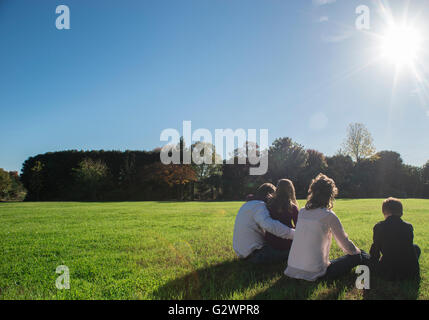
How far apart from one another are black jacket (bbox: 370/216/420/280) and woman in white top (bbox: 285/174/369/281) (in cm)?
52

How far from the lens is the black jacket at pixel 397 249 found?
3.69m

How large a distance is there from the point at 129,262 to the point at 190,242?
6.56ft

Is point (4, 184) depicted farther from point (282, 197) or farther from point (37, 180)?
point (282, 197)

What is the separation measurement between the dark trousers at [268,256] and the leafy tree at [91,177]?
108ft

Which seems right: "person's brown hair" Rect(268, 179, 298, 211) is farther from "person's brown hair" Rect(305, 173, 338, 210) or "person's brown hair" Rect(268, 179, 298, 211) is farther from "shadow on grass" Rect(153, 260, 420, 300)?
"shadow on grass" Rect(153, 260, 420, 300)

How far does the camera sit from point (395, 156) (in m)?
46.4

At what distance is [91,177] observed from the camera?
32.5 meters

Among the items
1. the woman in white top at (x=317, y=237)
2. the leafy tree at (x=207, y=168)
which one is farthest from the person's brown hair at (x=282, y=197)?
the leafy tree at (x=207, y=168)

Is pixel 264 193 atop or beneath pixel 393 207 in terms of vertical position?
atop

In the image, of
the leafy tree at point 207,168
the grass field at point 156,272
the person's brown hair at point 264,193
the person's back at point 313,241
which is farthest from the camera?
the leafy tree at point 207,168

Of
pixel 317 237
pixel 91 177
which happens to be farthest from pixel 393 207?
pixel 91 177

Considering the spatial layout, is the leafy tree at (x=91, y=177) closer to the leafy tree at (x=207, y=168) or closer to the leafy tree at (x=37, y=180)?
the leafy tree at (x=37, y=180)

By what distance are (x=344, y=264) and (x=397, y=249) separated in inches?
31.5
